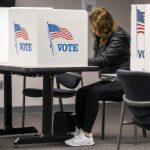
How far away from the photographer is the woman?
3660mm

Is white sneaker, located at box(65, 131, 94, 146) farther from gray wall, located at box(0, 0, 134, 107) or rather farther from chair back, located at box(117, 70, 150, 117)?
gray wall, located at box(0, 0, 134, 107)

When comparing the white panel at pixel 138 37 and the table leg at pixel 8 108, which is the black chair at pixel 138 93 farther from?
the table leg at pixel 8 108

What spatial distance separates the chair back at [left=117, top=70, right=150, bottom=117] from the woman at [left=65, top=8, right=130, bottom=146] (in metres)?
1.13

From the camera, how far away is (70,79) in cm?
448

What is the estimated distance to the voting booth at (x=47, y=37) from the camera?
10.8 ft

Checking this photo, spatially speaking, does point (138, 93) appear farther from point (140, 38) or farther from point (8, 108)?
point (8, 108)

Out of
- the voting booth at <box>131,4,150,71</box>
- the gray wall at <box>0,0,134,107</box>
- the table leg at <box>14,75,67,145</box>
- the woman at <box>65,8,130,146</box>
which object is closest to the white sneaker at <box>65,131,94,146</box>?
the woman at <box>65,8,130,146</box>

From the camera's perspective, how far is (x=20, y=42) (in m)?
3.42

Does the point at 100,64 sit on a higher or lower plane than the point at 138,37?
lower

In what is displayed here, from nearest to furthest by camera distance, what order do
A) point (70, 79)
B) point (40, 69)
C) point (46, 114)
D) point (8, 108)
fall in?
point (40, 69)
point (46, 114)
point (8, 108)
point (70, 79)

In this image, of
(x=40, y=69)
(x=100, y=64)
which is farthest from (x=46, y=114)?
(x=100, y=64)

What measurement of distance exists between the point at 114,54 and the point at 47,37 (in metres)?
0.69

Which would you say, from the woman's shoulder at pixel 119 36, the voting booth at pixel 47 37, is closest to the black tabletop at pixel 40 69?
the voting booth at pixel 47 37

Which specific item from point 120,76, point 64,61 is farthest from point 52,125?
point 120,76
